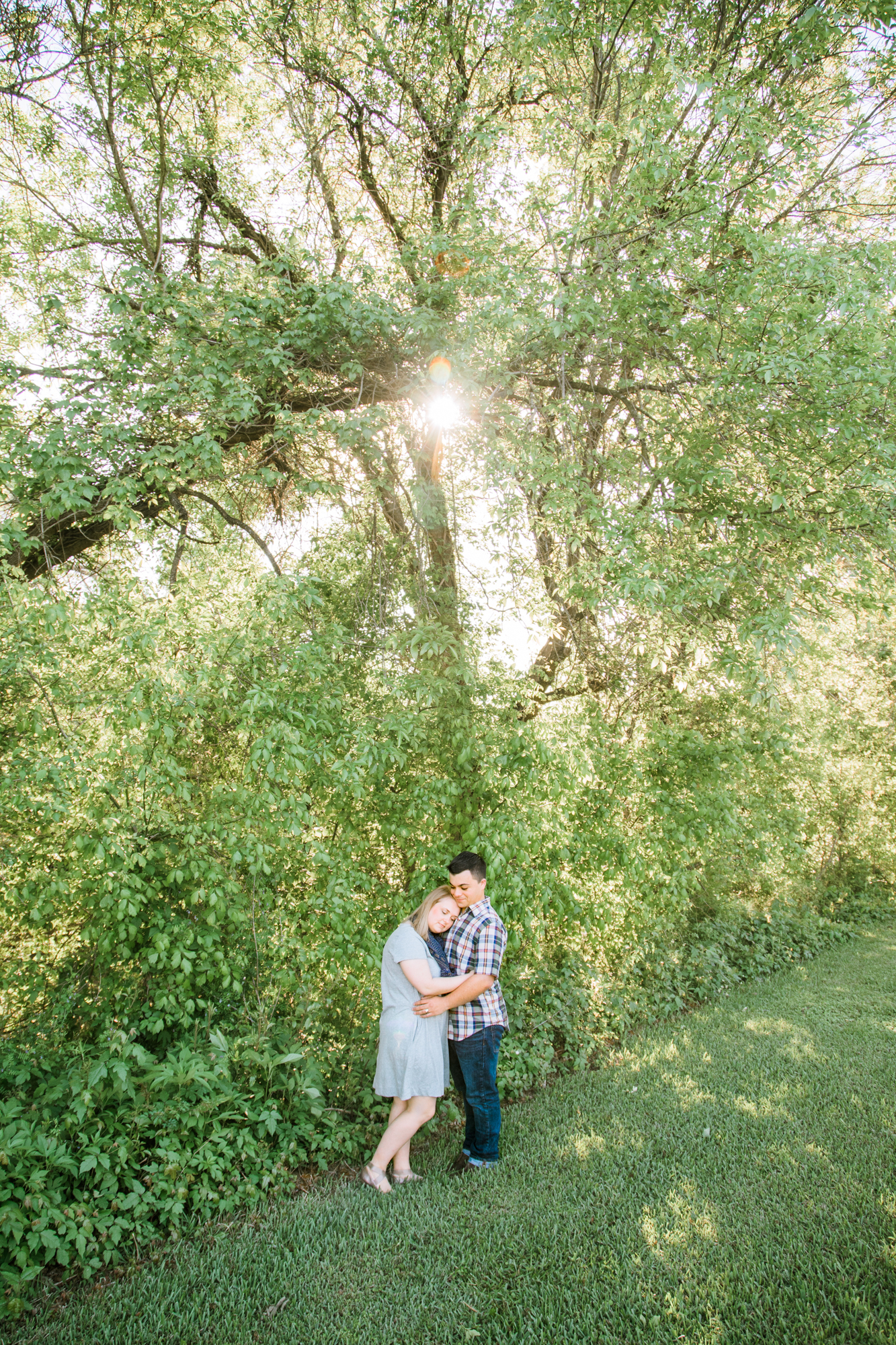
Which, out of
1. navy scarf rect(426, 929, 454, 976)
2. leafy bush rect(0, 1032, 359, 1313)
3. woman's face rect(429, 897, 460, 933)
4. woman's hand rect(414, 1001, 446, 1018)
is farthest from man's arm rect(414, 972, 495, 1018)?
leafy bush rect(0, 1032, 359, 1313)

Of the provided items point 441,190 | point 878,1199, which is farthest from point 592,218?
point 878,1199

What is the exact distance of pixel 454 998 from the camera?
140 inches

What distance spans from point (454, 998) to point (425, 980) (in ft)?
0.64

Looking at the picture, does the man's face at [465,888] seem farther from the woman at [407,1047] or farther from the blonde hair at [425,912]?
the woman at [407,1047]

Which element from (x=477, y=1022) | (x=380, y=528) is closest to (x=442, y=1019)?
(x=477, y=1022)

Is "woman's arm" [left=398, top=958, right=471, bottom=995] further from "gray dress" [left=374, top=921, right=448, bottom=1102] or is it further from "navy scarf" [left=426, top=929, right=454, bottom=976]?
"navy scarf" [left=426, top=929, right=454, bottom=976]

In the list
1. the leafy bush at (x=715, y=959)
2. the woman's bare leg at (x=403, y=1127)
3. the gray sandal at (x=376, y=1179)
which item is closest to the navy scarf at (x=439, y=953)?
the woman's bare leg at (x=403, y=1127)

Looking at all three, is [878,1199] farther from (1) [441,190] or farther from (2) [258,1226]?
(1) [441,190]

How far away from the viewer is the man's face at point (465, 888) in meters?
3.78

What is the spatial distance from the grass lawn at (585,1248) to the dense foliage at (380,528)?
448 mm

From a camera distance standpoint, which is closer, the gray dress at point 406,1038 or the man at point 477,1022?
the gray dress at point 406,1038

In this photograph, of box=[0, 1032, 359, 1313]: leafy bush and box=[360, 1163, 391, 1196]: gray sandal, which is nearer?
box=[0, 1032, 359, 1313]: leafy bush

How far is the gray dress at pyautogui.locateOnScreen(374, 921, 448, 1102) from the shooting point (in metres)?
3.53

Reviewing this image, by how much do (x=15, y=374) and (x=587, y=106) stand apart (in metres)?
6.01
